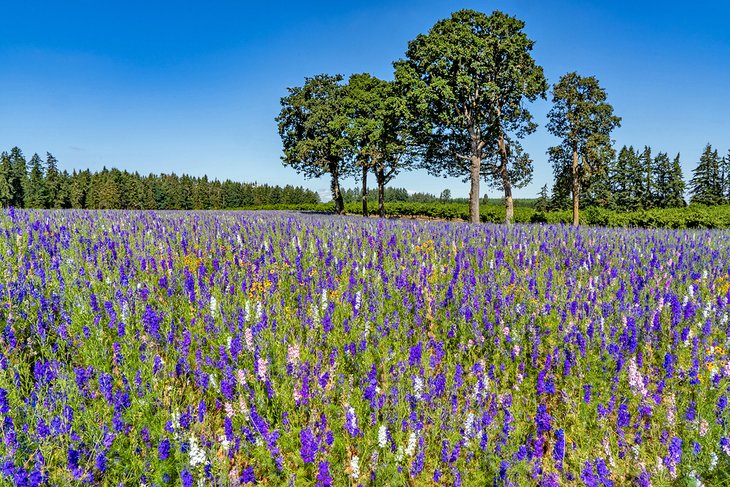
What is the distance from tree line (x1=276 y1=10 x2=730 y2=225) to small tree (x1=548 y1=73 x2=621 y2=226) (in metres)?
0.08

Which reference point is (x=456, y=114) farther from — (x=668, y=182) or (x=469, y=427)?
(x=668, y=182)

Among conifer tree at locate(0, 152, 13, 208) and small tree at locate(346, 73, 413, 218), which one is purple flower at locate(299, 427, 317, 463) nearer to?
small tree at locate(346, 73, 413, 218)

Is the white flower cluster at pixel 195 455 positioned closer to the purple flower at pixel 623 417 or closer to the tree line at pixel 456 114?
the purple flower at pixel 623 417

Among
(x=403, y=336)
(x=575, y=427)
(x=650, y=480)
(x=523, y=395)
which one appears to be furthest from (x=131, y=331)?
(x=650, y=480)

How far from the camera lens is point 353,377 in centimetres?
267

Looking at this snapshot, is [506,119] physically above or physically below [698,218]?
above

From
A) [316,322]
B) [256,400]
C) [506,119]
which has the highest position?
[506,119]

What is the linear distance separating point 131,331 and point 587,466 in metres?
3.11

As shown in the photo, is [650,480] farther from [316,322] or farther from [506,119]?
[506,119]

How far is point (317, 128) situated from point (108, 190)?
6895 centimetres

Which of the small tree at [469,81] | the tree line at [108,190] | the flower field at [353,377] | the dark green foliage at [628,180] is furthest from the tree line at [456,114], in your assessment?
the tree line at [108,190]

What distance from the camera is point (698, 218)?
21266mm

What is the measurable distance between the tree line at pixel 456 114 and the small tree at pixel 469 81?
2.4 inches

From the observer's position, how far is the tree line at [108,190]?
78125 millimetres
